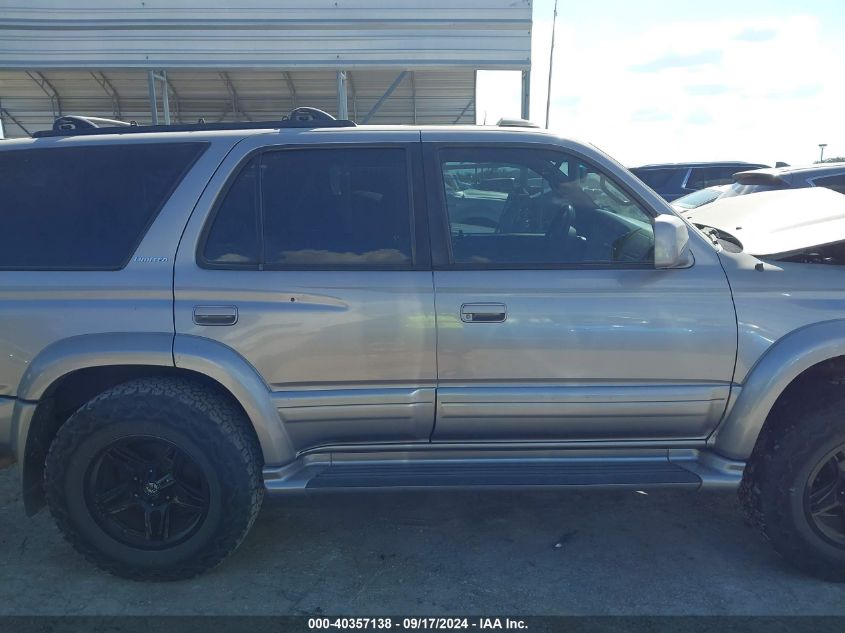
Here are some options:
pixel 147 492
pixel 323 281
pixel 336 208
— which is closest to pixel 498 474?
pixel 323 281

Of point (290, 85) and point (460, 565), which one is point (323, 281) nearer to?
point (460, 565)

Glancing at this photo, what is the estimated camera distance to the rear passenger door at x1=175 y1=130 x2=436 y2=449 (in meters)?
2.73

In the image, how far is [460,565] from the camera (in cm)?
301

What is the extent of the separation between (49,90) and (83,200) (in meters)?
12.9

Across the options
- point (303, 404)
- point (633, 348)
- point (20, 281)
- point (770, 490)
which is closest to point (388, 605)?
point (303, 404)

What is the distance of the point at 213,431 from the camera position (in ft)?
8.89

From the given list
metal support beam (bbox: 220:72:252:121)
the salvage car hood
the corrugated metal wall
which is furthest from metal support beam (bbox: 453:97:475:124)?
the salvage car hood

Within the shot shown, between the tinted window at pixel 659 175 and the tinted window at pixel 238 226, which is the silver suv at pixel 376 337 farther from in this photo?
the tinted window at pixel 659 175

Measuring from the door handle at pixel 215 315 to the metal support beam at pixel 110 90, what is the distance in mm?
11619

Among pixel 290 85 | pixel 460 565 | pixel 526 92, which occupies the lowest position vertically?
pixel 460 565

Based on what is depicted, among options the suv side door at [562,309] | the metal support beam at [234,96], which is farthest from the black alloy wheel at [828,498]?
the metal support beam at [234,96]

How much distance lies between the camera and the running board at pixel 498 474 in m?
2.78

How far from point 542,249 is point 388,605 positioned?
163cm

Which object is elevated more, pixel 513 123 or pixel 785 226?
pixel 513 123
